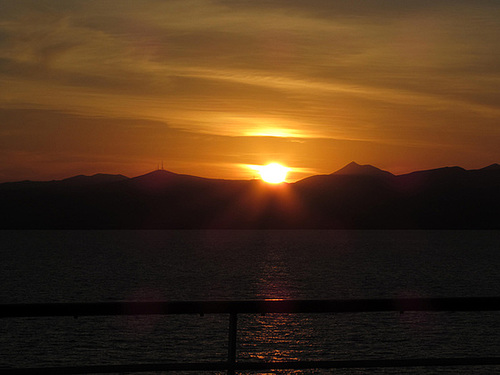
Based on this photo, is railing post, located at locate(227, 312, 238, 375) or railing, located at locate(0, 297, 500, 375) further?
railing post, located at locate(227, 312, 238, 375)

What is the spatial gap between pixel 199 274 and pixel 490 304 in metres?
115

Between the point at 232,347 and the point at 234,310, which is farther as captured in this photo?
the point at 234,310

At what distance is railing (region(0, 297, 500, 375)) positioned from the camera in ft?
13.9

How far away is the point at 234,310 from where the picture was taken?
4.51 m

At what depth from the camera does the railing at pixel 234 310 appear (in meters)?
4.24

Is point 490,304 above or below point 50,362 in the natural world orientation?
above

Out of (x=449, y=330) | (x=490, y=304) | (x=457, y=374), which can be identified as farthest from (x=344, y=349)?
(x=490, y=304)

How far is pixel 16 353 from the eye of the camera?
131 ft

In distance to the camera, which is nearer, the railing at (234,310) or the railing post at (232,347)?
the railing at (234,310)

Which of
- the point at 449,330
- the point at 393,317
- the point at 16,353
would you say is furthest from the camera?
the point at 393,317

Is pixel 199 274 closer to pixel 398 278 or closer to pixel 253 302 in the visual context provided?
pixel 398 278

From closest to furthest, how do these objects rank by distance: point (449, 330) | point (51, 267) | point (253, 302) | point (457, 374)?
point (253, 302), point (457, 374), point (449, 330), point (51, 267)

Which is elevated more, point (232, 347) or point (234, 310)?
point (234, 310)

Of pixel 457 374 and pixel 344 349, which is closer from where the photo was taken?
pixel 457 374
